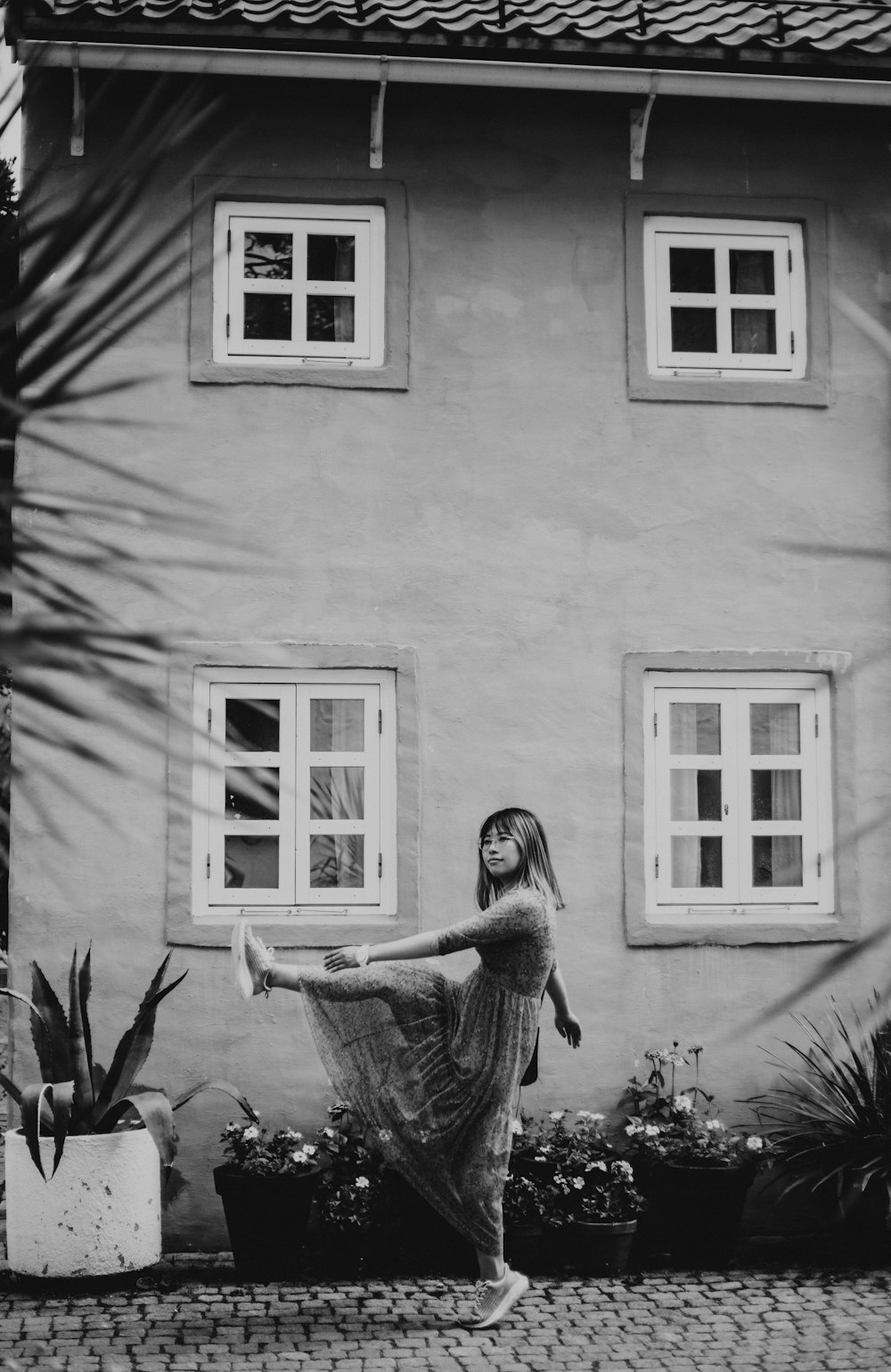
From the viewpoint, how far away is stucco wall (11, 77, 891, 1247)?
710 centimetres

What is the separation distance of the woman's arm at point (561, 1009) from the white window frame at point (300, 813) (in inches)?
46.2

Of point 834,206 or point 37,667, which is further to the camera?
point 834,206

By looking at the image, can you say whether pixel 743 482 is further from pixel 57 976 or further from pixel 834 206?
pixel 57 976

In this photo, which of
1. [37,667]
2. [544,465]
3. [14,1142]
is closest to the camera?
[37,667]

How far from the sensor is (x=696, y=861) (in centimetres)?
751

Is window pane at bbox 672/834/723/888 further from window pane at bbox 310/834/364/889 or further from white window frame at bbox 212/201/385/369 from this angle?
white window frame at bbox 212/201/385/369

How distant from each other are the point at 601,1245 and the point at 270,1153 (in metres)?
1.45

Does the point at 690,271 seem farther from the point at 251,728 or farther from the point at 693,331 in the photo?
the point at 251,728

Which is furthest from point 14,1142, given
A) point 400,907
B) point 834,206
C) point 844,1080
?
point 834,206

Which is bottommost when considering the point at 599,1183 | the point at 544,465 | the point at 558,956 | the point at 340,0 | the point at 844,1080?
the point at 599,1183

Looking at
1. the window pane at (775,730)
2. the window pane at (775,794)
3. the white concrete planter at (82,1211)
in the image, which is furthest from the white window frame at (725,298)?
the white concrete planter at (82,1211)

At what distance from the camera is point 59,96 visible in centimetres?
695

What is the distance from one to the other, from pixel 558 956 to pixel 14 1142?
2527mm

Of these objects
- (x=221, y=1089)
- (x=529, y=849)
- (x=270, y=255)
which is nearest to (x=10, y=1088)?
(x=221, y=1089)
